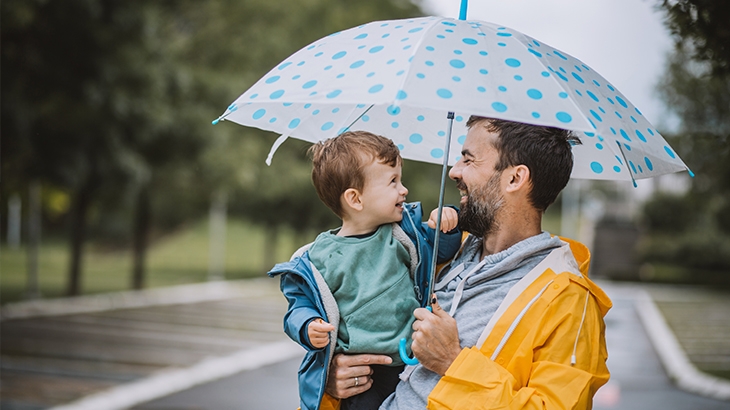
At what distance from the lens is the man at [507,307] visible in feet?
7.15

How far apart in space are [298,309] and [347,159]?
547mm

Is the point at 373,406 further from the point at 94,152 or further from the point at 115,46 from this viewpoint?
the point at 94,152

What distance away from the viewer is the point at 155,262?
39125 millimetres

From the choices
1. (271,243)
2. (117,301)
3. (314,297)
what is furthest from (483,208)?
(271,243)

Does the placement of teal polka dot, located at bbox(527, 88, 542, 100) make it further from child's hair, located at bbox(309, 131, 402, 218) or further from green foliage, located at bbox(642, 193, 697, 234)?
green foliage, located at bbox(642, 193, 697, 234)

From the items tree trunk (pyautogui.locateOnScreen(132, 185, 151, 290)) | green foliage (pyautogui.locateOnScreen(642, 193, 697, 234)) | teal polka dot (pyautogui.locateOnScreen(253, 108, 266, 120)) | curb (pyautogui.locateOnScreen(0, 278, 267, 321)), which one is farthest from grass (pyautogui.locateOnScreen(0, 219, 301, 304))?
green foliage (pyautogui.locateOnScreen(642, 193, 697, 234))

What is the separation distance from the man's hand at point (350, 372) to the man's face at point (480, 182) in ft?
1.87

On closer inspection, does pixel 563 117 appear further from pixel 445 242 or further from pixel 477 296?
pixel 445 242

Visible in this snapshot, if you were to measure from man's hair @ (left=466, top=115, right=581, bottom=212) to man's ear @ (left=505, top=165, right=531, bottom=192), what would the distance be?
16 mm

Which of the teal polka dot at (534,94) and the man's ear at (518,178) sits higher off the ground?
the teal polka dot at (534,94)

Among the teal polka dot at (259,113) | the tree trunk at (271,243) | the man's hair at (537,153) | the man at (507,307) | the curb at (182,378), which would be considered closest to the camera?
the man at (507,307)

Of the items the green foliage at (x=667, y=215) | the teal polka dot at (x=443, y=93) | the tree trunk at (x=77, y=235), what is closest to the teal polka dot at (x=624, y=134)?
the teal polka dot at (x=443, y=93)

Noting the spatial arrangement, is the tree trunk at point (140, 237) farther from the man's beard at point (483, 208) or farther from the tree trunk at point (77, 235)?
the man's beard at point (483, 208)

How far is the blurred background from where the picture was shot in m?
9.05
